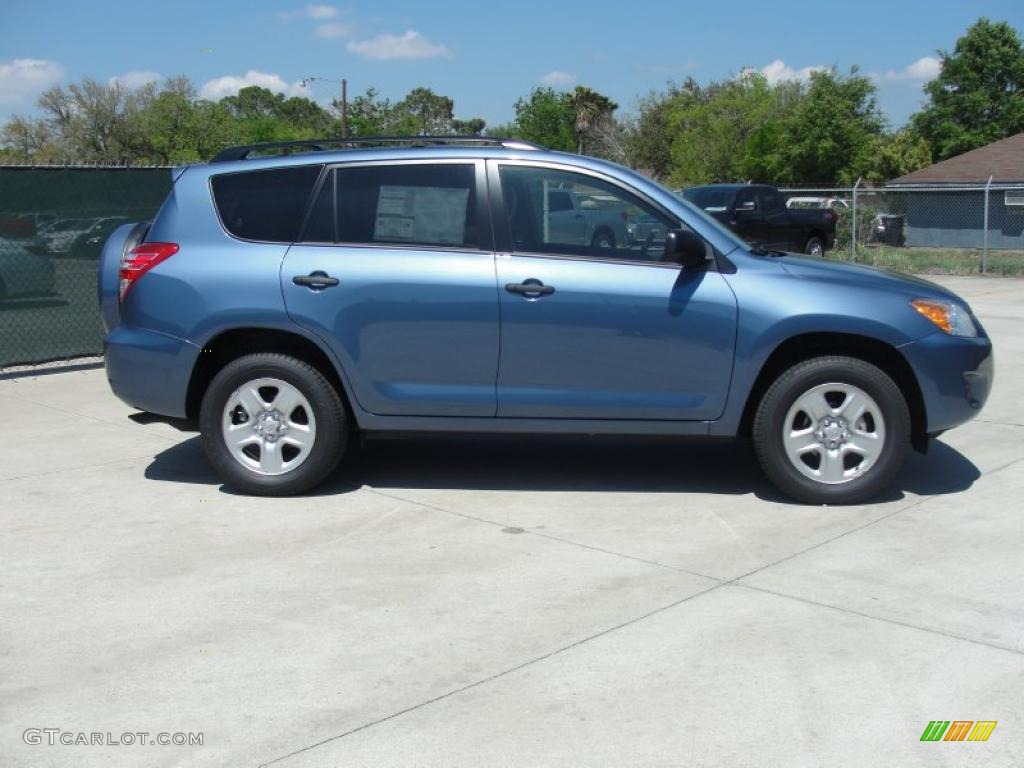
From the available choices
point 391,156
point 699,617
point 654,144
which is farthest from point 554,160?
point 654,144

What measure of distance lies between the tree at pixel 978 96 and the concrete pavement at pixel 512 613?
52842mm

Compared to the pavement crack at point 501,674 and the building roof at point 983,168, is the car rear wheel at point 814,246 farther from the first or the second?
the pavement crack at point 501,674

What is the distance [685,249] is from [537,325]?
0.87 metres

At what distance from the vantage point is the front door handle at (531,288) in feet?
20.0

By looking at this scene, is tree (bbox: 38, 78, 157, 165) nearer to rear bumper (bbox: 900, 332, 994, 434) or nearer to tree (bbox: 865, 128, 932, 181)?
tree (bbox: 865, 128, 932, 181)

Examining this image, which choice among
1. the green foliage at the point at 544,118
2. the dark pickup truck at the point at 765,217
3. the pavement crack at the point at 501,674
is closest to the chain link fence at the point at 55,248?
the pavement crack at the point at 501,674

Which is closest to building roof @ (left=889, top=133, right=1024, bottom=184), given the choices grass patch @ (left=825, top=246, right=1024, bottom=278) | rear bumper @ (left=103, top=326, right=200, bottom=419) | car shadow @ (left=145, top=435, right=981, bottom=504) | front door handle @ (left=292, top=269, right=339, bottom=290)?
grass patch @ (left=825, top=246, right=1024, bottom=278)

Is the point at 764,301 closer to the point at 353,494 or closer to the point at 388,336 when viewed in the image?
the point at 388,336

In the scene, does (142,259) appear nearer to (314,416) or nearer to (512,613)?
(314,416)

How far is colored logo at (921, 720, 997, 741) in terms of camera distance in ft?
11.9

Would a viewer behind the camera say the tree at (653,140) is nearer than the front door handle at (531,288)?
No

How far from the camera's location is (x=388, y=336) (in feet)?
20.4

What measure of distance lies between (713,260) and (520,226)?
1055 millimetres

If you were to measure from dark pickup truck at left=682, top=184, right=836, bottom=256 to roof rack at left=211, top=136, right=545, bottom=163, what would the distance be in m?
14.3
